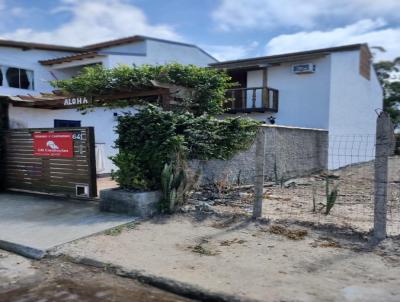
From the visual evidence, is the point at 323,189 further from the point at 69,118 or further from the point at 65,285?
the point at 69,118

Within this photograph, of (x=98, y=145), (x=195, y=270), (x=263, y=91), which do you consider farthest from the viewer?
(x=263, y=91)

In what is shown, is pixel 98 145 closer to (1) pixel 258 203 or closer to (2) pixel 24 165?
(2) pixel 24 165

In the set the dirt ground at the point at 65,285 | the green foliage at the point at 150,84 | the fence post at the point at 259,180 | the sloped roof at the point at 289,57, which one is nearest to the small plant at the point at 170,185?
the fence post at the point at 259,180

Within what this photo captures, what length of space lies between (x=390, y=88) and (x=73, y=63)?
92.1 ft

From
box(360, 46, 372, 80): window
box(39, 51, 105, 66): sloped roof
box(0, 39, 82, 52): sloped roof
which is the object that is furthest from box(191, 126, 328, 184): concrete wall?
box(0, 39, 82, 52): sloped roof

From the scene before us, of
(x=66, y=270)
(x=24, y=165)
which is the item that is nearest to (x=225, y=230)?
(x=66, y=270)

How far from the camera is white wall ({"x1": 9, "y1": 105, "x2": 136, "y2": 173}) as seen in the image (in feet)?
40.3

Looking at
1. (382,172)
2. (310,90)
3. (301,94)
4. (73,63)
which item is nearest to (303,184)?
(382,172)

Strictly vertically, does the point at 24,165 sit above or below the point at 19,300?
above

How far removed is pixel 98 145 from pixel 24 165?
13.8 ft

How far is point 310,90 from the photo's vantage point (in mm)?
21656

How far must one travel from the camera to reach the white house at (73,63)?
15779mm

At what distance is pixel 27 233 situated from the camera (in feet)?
23.1

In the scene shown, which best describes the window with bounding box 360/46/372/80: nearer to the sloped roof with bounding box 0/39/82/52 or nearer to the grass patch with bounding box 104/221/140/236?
the sloped roof with bounding box 0/39/82/52
